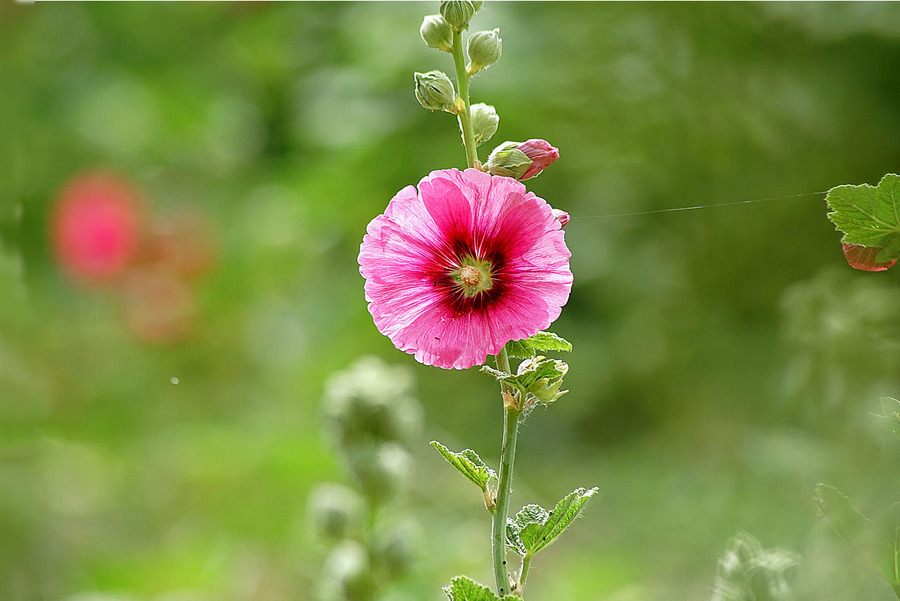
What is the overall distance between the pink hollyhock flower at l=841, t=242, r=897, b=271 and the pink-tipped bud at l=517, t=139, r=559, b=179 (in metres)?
0.08

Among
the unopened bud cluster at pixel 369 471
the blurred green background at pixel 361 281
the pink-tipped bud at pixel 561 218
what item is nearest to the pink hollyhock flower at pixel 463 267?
the pink-tipped bud at pixel 561 218

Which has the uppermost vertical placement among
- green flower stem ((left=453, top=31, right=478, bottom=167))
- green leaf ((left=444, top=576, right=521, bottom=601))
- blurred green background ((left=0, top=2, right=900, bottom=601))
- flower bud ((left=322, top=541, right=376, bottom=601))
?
blurred green background ((left=0, top=2, right=900, bottom=601))

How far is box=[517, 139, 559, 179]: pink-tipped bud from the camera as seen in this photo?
23 centimetres

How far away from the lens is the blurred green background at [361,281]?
769 millimetres

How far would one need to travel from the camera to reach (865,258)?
0.74 ft

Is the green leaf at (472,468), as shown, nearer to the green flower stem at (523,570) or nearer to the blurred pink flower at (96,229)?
the green flower stem at (523,570)

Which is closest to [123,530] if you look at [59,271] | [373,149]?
[59,271]

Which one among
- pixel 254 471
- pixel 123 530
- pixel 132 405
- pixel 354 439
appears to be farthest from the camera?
Answer: pixel 132 405

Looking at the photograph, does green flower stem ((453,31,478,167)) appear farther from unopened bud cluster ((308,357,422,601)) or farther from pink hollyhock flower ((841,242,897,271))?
unopened bud cluster ((308,357,422,601))

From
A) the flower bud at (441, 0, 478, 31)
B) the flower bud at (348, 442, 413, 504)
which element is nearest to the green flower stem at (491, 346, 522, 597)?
the flower bud at (441, 0, 478, 31)

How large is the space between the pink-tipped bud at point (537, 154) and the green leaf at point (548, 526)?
86 mm

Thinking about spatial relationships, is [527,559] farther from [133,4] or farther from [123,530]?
[133,4]

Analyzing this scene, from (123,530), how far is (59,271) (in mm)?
397

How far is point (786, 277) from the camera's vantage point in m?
0.88
